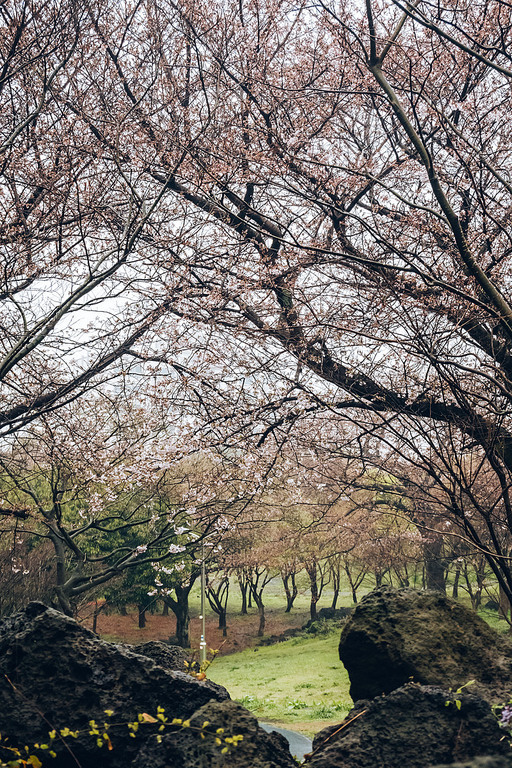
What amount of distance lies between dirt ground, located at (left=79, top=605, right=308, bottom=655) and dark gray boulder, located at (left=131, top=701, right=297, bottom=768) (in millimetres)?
29621

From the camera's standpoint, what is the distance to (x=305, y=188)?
6320 millimetres

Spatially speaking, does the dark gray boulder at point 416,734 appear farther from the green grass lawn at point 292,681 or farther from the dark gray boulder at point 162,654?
the green grass lawn at point 292,681

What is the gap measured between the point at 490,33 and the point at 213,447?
19.1ft

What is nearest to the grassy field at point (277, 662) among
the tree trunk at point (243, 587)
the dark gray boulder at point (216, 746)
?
the tree trunk at point (243, 587)

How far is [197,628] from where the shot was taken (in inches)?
1406

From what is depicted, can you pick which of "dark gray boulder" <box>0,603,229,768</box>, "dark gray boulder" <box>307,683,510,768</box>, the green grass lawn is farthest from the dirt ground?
"dark gray boulder" <box>307,683,510,768</box>

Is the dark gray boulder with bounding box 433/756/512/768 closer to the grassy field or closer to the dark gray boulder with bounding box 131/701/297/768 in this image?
the dark gray boulder with bounding box 131/701/297/768

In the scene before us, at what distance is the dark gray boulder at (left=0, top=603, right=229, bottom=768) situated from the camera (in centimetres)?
321

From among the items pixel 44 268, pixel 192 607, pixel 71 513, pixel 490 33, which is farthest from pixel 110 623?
pixel 490 33

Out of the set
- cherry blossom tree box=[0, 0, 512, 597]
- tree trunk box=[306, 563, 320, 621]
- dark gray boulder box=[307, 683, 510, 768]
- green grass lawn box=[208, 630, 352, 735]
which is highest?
cherry blossom tree box=[0, 0, 512, 597]

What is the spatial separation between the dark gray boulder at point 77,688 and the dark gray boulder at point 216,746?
1.20 feet

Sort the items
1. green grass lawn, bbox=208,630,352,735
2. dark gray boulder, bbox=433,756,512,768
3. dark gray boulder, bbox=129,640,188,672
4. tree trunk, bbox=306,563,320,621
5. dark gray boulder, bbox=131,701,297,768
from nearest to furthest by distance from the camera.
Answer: dark gray boulder, bbox=433,756,512,768 < dark gray boulder, bbox=131,701,297,768 < dark gray boulder, bbox=129,640,188,672 < green grass lawn, bbox=208,630,352,735 < tree trunk, bbox=306,563,320,621

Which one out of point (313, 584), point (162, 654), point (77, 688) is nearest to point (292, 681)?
point (313, 584)

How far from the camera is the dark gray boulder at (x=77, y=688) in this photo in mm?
3207
